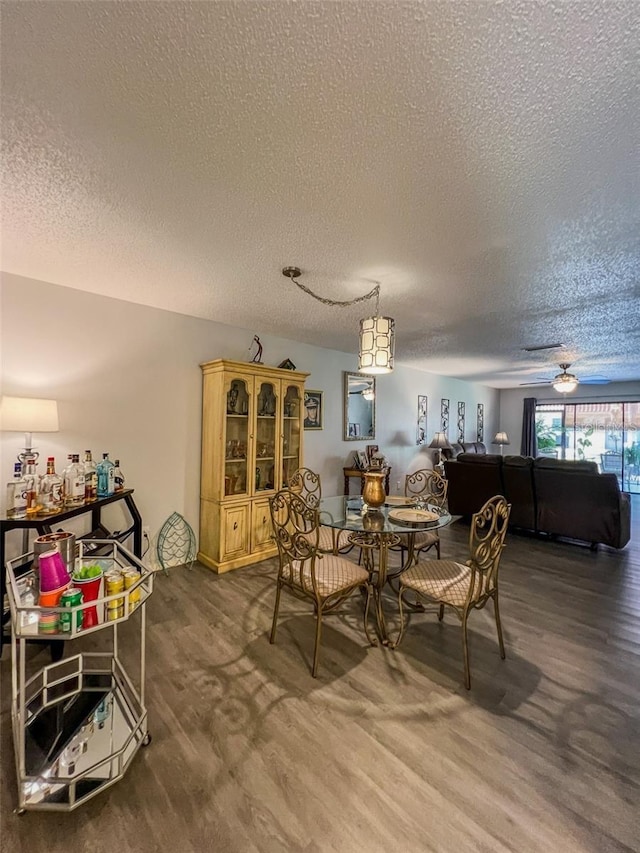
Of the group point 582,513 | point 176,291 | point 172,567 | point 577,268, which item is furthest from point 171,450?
point 582,513

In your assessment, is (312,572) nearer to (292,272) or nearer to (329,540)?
(329,540)

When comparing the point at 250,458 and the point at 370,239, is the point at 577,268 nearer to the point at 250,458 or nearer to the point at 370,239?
the point at 370,239

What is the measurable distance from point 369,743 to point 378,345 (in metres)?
2.14

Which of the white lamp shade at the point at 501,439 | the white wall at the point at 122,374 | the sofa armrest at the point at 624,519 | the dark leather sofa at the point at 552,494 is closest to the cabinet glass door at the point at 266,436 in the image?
the white wall at the point at 122,374

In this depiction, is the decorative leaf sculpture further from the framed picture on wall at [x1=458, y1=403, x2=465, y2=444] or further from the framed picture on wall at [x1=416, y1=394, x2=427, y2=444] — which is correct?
the framed picture on wall at [x1=458, y1=403, x2=465, y2=444]

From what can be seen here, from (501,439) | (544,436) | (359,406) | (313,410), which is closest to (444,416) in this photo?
(501,439)

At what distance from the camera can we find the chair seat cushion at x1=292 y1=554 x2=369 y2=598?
7.03 feet

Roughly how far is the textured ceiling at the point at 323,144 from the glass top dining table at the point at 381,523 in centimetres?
175

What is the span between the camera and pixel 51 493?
245 centimetres

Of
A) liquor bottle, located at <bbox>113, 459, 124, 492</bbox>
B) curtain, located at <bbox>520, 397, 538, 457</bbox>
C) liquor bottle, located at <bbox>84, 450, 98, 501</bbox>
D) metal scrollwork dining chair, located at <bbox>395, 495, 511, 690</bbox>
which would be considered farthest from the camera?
curtain, located at <bbox>520, 397, 538, 457</bbox>

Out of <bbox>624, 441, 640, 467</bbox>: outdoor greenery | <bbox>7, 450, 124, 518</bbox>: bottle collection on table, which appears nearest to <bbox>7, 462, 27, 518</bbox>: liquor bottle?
<bbox>7, 450, 124, 518</bbox>: bottle collection on table

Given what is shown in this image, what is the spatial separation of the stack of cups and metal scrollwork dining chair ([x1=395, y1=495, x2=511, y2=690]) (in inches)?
70.8

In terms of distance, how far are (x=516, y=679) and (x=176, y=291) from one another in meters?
3.53

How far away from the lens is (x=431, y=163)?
1.52m
